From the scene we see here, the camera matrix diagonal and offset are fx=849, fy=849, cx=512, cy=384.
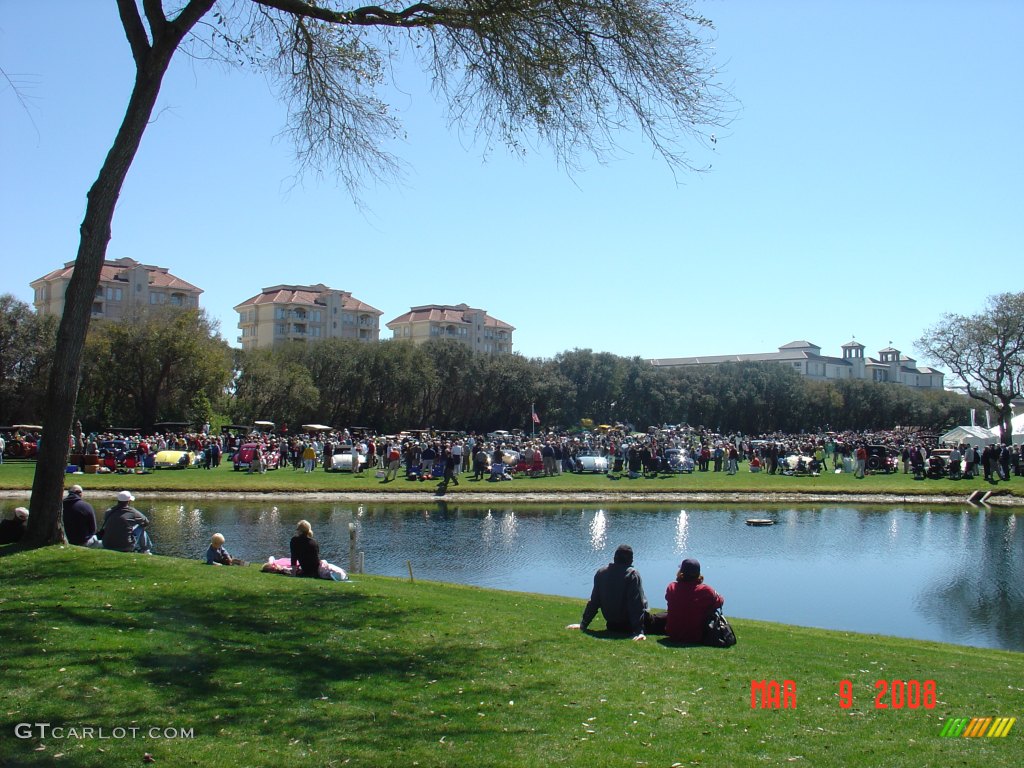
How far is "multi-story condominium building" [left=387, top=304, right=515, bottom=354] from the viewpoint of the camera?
5507 inches

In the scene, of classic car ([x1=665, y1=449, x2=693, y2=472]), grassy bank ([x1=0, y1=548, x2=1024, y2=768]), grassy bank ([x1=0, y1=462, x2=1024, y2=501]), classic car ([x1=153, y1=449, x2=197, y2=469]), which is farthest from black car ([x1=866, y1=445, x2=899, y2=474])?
grassy bank ([x1=0, y1=548, x2=1024, y2=768])

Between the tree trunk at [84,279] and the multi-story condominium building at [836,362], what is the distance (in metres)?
152

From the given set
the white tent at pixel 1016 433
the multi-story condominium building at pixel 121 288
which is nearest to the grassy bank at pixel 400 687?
the white tent at pixel 1016 433

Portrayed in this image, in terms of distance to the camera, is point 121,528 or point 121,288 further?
point 121,288

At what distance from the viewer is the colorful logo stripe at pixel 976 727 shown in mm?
6750

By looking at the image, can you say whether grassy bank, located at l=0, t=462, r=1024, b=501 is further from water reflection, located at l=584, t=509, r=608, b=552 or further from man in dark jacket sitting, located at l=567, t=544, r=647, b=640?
man in dark jacket sitting, located at l=567, t=544, r=647, b=640

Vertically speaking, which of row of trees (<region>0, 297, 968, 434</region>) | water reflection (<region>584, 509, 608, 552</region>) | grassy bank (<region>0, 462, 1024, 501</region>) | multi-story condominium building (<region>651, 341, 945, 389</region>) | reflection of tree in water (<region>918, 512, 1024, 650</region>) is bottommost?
reflection of tree in water (<region>918, 512, 1024, 650</region>)

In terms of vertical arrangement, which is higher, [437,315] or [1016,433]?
[437,315]

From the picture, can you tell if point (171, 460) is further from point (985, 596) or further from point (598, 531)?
point (985, 596)

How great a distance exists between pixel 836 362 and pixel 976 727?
7157 inches

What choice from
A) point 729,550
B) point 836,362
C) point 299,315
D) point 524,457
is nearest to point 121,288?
point 299,315

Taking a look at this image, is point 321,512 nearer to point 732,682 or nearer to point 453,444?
point 453,444

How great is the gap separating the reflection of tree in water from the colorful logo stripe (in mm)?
9195

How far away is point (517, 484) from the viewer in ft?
129
